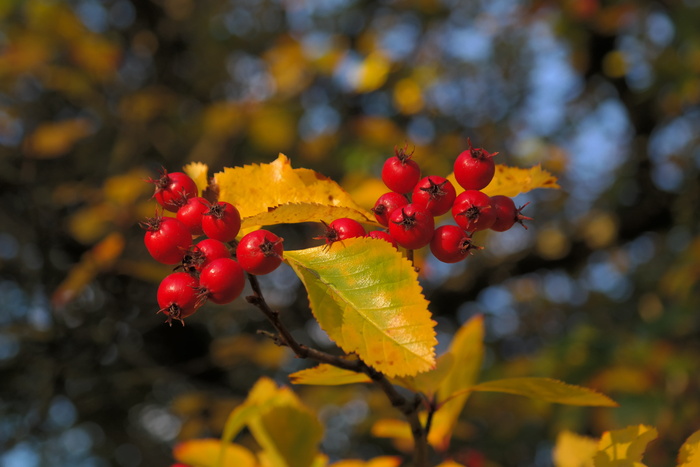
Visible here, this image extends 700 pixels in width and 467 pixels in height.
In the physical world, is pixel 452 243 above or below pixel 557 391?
above

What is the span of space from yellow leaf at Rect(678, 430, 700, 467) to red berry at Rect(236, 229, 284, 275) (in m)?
0.69

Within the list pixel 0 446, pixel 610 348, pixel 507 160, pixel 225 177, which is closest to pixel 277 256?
pixel 225 177

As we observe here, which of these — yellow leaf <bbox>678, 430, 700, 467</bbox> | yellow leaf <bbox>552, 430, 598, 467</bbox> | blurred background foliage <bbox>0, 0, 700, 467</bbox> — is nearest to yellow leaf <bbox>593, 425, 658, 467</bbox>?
yellow leaf <bbox>678, 430, 700, 467</bbox>

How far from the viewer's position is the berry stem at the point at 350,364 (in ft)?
2.97

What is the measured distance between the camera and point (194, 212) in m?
0.98

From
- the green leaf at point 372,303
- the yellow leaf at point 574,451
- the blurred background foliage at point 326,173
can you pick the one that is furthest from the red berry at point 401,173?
the blurred background foliage at point 326,173

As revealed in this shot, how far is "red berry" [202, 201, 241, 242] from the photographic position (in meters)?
0.93

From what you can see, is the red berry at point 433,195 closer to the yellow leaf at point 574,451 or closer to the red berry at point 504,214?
the red berry at point 504,214

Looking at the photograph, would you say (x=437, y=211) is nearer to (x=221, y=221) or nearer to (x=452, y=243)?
(x=452, y=243)

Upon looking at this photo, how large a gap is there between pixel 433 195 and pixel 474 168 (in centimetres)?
10

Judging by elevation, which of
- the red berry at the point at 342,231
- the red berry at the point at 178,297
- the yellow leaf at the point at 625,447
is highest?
the red berry at the point at 342,231

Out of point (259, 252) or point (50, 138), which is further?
point (50, 138)

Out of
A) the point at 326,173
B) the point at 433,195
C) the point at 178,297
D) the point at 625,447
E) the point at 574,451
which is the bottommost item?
the point at 326,173

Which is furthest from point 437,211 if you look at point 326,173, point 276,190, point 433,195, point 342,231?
point 326,173
